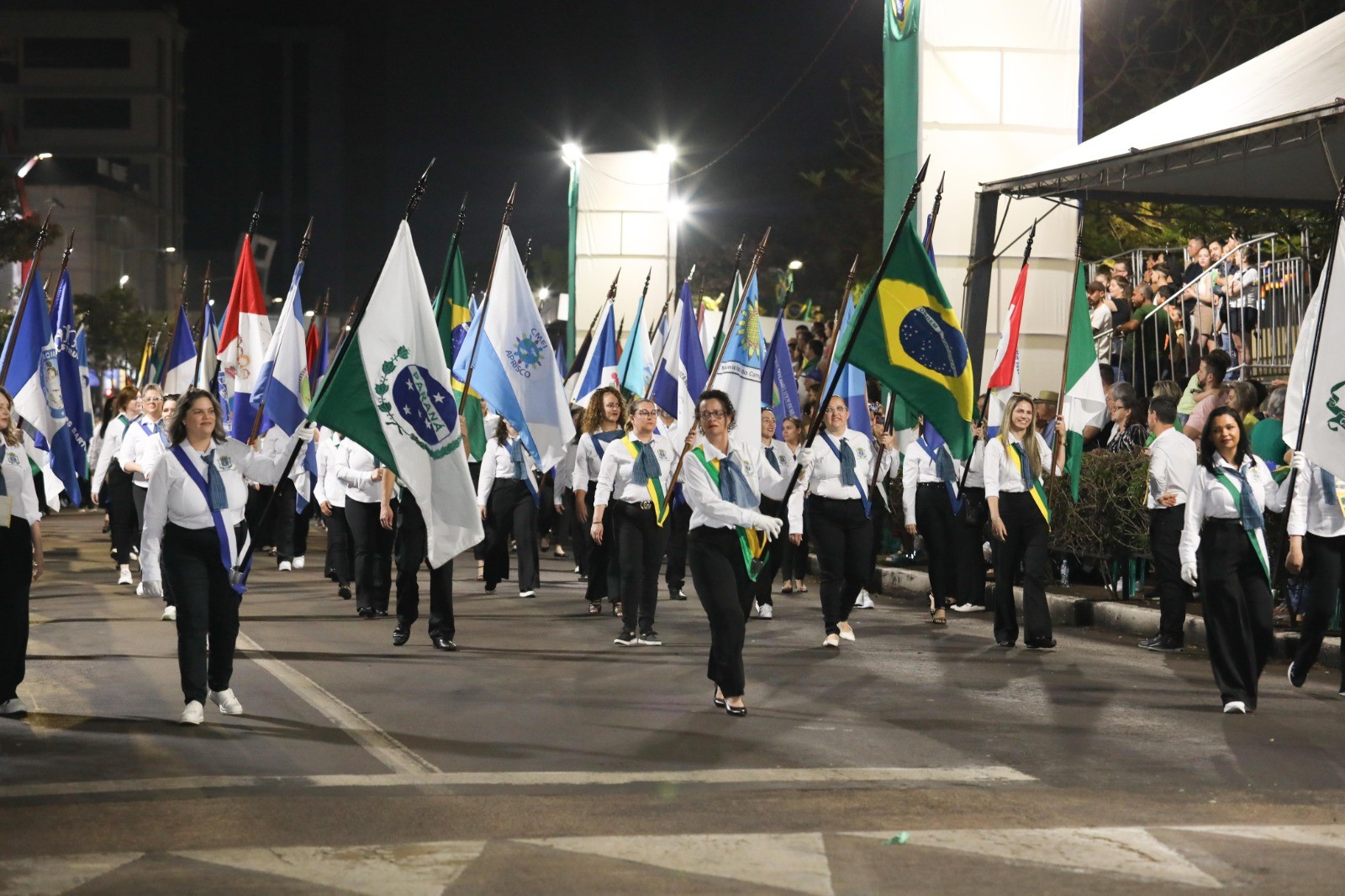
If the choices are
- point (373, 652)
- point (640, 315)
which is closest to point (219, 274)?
point (640, 315)

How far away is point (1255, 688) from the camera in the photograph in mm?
9688

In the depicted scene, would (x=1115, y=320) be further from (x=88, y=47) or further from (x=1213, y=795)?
(x=88, y=47)

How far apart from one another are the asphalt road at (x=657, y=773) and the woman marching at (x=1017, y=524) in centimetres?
38

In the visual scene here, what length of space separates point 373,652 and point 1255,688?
19.3ft

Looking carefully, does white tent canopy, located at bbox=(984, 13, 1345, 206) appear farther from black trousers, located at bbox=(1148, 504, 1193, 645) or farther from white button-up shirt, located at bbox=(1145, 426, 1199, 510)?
black trousers, located at bbox=(1148, 504, 1193, 645)

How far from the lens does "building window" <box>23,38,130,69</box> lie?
372 ft

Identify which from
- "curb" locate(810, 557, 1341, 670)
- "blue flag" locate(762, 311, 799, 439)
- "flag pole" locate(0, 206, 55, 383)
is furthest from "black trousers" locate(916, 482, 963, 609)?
"flag pole" locate(0, 206, 55, 383)

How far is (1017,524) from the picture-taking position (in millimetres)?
12812

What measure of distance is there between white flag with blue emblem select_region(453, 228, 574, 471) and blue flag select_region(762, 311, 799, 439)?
2.08 metres

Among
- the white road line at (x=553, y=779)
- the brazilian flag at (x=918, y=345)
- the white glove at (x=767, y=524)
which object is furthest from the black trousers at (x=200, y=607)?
the brazilian flag at (x=918, y=345)

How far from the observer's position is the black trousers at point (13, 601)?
9.27 m

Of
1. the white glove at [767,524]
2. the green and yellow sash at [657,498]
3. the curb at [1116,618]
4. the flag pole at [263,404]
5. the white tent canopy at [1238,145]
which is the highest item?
the white tent canopy at [1238,145]

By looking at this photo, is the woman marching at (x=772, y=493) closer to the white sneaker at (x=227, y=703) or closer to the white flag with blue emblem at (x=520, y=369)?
the white flag with blue emblem at (x=520, y=369)

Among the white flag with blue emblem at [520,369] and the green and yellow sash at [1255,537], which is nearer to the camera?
the green and yellow sash at [1255,537]
